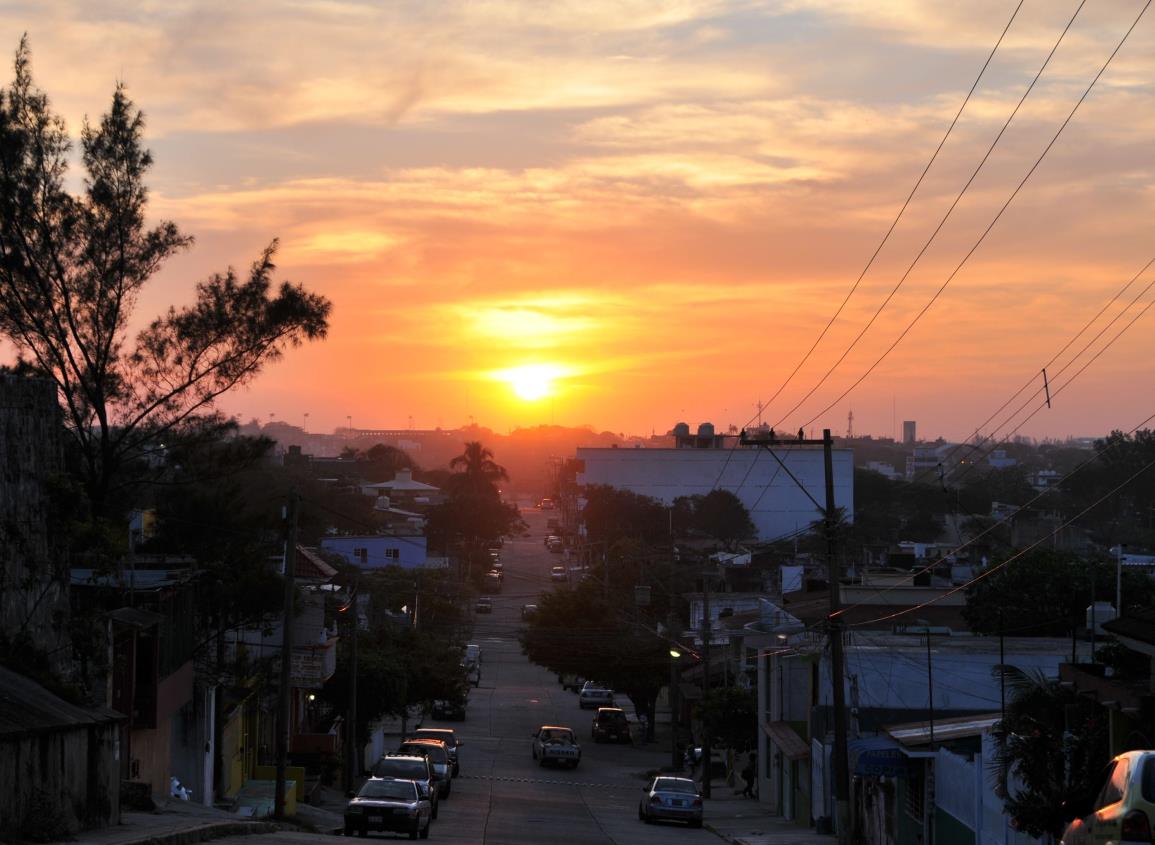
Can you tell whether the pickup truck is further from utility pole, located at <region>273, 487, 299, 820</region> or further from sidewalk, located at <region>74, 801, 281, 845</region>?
sidewalk, located at <region>74, 801, 281, 845</region>

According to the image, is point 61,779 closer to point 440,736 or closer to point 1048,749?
point 1048,749

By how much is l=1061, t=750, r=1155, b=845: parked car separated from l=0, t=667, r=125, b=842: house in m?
12.0

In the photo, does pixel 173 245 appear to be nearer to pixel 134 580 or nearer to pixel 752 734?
pixel 134 580

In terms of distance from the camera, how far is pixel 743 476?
5714 inches

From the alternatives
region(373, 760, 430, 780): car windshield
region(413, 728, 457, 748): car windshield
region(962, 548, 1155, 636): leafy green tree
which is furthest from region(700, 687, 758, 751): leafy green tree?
region(373, 760, 430, 780): car windshield

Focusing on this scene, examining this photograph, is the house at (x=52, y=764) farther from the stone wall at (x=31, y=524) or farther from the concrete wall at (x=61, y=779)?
the stone wall at (x=31, y=524)

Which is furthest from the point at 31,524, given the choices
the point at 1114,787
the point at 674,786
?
the point at 674,786

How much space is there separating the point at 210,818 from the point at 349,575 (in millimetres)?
51059

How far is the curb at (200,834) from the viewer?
1850cm

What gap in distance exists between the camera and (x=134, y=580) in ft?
94.9

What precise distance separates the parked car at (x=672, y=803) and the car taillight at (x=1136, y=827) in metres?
27.5

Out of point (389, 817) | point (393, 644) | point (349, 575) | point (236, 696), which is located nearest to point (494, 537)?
point (349, 575)

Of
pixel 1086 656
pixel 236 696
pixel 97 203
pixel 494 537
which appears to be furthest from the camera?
pixel 494 537

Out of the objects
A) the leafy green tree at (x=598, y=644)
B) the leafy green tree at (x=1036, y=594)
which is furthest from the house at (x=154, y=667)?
the leafy green tree at (x=598, y=644)
